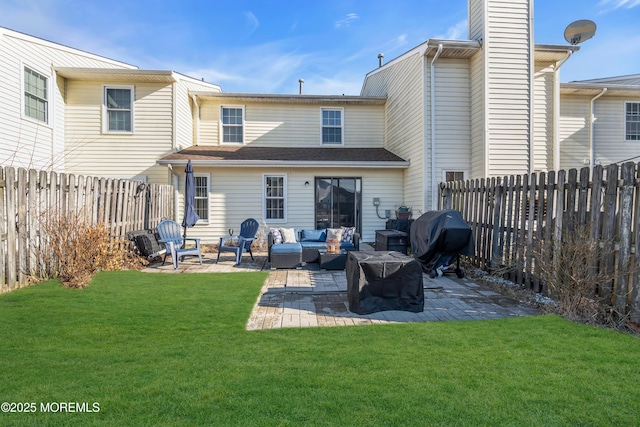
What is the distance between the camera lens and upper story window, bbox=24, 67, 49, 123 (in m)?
9.97

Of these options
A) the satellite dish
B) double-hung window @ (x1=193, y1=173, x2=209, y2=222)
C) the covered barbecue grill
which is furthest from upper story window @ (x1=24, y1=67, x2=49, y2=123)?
the satellite dish

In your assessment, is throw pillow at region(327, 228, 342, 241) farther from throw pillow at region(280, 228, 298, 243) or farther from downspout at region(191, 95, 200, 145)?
downspout at region(191, 95, 200, 145)

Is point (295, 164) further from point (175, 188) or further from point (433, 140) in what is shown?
point (433, 140)

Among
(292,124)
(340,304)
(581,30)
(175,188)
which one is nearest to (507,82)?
(581,30)

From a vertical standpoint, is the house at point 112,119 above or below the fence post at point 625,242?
above

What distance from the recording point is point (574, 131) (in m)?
12.3

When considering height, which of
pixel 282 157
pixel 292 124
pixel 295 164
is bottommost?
pixel 295 164

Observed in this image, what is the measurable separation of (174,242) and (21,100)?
20.5ft

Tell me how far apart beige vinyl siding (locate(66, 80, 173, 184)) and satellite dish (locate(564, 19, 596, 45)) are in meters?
12.7

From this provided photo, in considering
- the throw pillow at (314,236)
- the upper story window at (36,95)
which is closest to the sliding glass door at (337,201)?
the throw pillow at (314,236)

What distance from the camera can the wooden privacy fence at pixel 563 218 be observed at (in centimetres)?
402

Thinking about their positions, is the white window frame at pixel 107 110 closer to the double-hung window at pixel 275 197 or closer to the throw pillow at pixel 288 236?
the double-hung window at pixel 275 197

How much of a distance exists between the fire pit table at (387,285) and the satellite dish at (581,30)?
35.0 feet

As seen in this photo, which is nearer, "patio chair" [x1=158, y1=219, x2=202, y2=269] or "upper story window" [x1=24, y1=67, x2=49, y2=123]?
"patio chair" [x1=158, y1=219, x2=202, y2=269]
